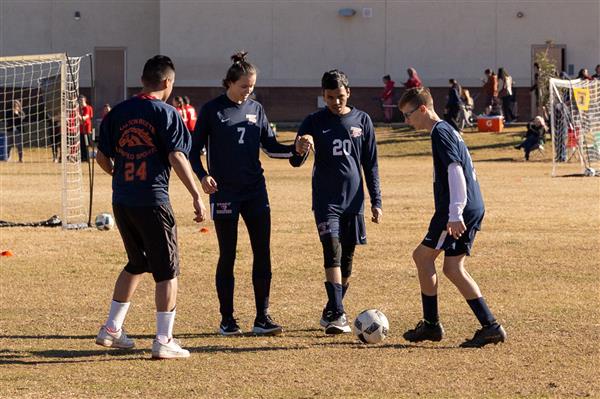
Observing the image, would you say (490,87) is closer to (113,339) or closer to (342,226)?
(342,226)

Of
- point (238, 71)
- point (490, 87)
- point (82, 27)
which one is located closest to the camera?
point (238, 71)

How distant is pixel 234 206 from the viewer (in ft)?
29.6

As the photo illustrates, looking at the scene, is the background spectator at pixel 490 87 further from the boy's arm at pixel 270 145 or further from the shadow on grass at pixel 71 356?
the shadow on grass at pixel 71 356

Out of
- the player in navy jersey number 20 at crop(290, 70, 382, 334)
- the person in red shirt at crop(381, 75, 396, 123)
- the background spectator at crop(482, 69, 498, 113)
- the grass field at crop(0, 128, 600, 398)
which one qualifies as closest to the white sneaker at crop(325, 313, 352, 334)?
the player in navy jersey number 20 at crop(290, 70, 382, 334)

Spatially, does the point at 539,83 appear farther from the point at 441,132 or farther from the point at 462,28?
the point at 441,132

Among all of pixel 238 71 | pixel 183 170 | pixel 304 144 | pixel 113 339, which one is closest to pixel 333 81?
pixel 304 144

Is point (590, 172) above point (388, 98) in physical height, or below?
below

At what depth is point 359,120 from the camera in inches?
367

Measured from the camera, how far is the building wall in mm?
44438

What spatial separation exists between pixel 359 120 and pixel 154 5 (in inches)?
1545

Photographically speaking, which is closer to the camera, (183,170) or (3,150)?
(183,170)

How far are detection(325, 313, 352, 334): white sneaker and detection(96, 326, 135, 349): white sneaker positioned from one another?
1.48 m

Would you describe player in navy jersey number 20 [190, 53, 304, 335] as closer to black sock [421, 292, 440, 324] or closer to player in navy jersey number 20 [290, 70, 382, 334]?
player in navy jersey number 20 [290, 70, 382, 334]

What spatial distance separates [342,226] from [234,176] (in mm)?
952
